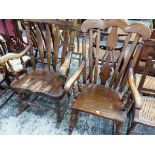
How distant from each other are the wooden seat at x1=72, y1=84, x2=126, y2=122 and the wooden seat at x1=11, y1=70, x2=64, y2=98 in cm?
22

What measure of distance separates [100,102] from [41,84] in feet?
2.05

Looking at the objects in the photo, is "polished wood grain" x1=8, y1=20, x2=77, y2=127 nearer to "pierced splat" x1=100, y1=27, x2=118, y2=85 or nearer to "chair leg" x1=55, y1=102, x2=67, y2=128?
"chair leg" x1=55, y1=102, x2=67, y2=128

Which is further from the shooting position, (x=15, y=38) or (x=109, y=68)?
(x=15, y=38)

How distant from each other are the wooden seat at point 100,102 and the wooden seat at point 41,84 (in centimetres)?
22

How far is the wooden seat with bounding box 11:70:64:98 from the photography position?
165 cm

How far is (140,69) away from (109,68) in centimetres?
44

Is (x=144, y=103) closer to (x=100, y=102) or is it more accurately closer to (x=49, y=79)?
(x=100, y=102)

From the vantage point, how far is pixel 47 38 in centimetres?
181

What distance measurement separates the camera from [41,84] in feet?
5.77

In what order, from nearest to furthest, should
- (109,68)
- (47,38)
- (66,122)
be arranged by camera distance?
(109,68)
(47,38)
(66,122)

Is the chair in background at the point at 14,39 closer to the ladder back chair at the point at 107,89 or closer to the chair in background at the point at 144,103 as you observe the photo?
the ladder back chair at the point at 107,89
